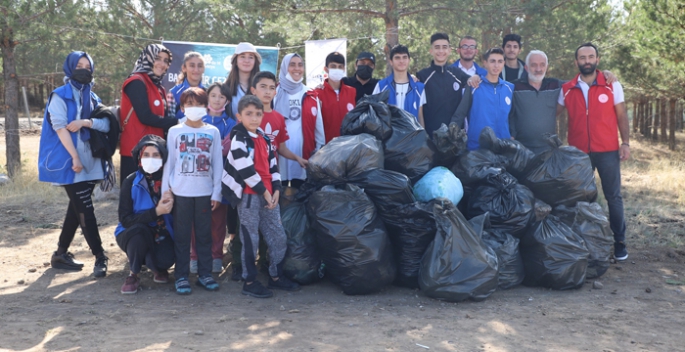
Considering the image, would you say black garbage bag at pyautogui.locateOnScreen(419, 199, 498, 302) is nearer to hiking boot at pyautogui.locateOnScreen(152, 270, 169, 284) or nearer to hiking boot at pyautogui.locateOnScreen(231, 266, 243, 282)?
hiking boot at pyautogui.locateOnScreen(231, 266, 243, 282)

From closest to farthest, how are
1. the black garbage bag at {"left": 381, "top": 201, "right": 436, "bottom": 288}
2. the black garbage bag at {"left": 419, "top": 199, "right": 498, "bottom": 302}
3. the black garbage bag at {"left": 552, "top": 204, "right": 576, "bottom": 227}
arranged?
the black garbage bag at {"left": 419, "top": 199, "right": 498, "bottom": 302} < the black garbage bag at {"left": 381, "top": 201, "right": 436, "bottom": 288} < the black garbage bag at {"left": 552, "top": 204, "right": 576, "bottom": 227}

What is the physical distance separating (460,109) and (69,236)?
10.8ft

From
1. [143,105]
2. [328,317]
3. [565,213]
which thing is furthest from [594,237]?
[143,105]

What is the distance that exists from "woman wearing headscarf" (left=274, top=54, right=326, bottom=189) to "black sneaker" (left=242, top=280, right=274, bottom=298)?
1.04 m

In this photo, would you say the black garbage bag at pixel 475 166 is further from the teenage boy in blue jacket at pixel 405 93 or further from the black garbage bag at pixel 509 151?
the teenage boy in blue jacket at pixel 405 93

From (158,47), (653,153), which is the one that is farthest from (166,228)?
(653,153)

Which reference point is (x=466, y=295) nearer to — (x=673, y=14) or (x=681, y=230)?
(x=681, y=230)

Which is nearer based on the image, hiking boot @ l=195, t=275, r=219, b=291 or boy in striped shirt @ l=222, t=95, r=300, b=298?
boy in striped shirt @ l=222, t=95, r=300, b=298

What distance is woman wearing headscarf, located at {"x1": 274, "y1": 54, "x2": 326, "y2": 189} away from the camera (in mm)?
4656

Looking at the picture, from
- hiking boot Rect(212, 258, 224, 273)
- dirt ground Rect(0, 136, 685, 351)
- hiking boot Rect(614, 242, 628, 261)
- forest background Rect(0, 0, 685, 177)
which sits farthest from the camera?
forest background Rect(0, 0, 685, 177)

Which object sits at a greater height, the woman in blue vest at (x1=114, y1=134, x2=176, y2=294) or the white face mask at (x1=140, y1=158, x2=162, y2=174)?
the white face mask at (x1=140, y1=158, x2=162, y2=174)

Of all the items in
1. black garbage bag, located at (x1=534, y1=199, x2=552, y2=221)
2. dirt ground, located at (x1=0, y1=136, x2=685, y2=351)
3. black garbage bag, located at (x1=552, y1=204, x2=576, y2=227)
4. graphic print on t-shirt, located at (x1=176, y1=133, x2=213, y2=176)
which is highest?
graphic print on t-shirt, located at (x1=176, y1=133, x2=213, y2=176)

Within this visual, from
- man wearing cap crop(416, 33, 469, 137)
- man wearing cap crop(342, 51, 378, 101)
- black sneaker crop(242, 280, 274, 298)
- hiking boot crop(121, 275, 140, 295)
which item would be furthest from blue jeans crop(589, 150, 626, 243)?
hiking boot crop(121, 275, 140, 295)

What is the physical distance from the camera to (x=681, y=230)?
5.98 m
